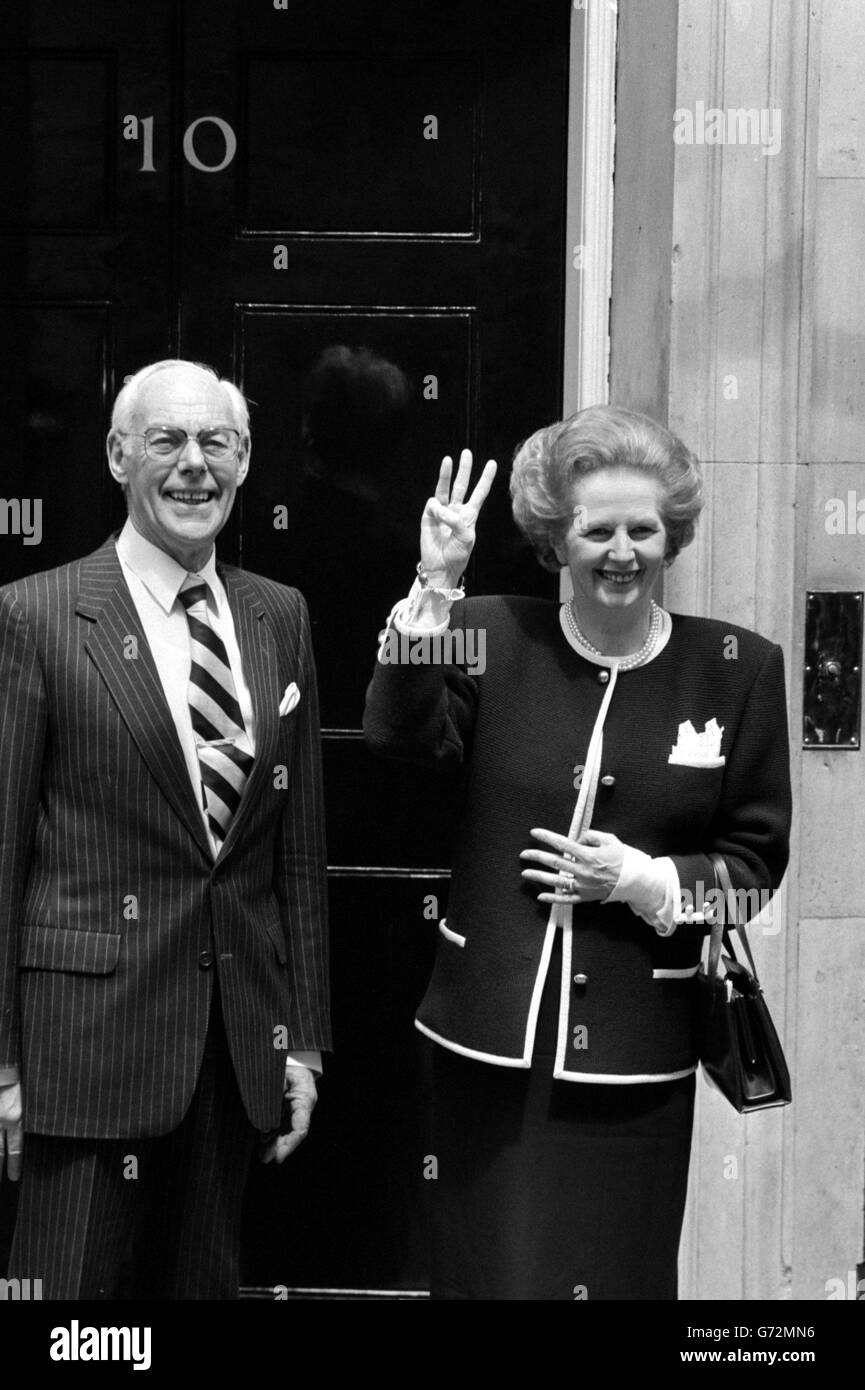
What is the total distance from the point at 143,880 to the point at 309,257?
1.93 meters

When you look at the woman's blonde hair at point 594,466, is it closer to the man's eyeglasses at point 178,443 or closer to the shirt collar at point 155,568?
the man's eyeglasses at point 178,443

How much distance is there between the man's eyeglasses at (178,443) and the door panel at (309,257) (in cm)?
125

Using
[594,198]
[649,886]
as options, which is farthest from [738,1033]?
[594,198]

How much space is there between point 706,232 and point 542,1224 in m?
2.25

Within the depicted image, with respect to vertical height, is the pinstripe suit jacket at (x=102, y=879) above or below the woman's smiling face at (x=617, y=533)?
below

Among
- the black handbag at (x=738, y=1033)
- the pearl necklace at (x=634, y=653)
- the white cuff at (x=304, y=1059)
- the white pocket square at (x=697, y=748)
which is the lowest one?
the white cuff at (x=304, y=1059)

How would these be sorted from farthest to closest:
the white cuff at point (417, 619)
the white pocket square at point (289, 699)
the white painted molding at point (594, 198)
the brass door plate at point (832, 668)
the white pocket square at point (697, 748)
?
the white painted molding at point (594, 198) → the brass door plate at point (832, 668) → the white pocket square at point (289, 699) → the white pocket square at point (697, 748) → the white cuff at point (417, 619)

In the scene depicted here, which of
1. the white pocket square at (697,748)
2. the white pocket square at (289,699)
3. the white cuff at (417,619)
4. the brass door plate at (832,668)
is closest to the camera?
the white cuff at (417,619)

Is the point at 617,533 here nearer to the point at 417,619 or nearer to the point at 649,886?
the point at 417,619

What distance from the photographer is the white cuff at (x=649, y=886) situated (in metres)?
2.87

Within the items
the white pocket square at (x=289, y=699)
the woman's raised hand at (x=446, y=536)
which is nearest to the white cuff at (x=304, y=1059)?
the white pocket square at (x=289, y=699)

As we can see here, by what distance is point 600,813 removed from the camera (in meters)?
2.97

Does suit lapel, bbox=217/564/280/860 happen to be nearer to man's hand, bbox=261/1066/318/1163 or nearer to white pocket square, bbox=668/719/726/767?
man's hand, bbox=261/1066/318/1163

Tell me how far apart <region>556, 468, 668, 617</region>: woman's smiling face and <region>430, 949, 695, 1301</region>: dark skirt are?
2.20 ft
